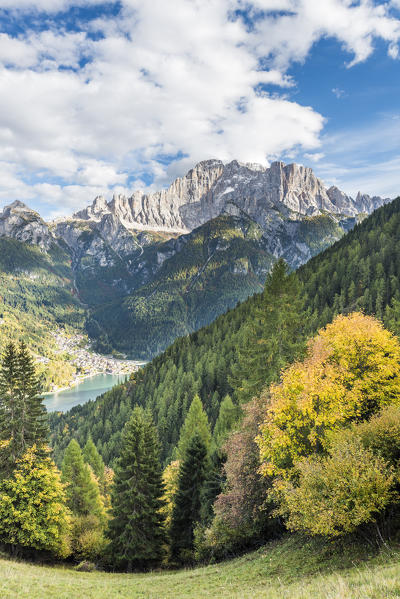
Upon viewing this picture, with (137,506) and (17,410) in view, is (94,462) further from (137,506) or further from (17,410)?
(17,410)

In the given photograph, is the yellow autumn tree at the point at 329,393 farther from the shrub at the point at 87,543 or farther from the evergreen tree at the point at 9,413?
the shrub at the point at 87,543

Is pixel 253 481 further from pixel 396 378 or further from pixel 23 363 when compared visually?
pixel 23 363

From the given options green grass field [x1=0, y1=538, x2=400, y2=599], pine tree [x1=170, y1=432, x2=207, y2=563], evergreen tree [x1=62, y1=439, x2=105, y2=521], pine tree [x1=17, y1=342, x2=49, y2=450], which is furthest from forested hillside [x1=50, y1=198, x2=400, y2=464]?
green grass field [x1=0, y1=538, x2=400, y2=599]

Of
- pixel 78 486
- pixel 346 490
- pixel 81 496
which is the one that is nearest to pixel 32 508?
pixel 78 486

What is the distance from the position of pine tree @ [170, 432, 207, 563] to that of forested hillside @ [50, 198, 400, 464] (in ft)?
174

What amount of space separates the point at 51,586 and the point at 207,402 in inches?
3520

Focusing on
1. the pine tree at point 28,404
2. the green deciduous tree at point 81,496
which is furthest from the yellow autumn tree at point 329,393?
the green deciduous tree at point 81,496

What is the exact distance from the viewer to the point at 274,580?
622 inches

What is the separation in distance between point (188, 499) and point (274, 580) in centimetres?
2408

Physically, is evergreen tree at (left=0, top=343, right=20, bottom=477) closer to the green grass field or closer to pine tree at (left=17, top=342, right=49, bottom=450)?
pine tree at (left=17, top=342, right=49, bottom=450)

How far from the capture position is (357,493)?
1399cm

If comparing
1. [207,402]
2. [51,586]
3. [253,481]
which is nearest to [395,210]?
[207,402]

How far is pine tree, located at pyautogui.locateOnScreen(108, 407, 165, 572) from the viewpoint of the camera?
34.2m

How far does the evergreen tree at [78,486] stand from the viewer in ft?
159
